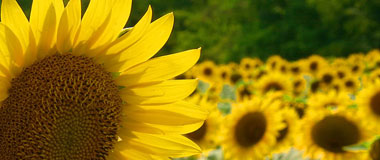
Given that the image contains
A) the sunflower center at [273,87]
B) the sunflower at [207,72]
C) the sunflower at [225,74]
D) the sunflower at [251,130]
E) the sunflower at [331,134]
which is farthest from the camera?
the sunflower at [207,72]

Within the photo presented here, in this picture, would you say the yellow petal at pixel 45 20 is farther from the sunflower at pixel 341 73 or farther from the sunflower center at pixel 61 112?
the sunflower at pixel 341 73

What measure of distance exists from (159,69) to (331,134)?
173cm

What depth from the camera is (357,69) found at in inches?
257

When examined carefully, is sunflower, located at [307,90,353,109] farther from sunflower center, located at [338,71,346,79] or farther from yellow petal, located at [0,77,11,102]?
yellow petal, located at [0,77,11,102]

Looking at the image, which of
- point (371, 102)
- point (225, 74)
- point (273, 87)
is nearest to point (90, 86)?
point (371, 102)

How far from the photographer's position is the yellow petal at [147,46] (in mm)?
1244

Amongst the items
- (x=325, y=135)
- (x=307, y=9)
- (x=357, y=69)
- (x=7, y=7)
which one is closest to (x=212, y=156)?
(x=325, y=135)

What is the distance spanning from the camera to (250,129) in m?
3.09

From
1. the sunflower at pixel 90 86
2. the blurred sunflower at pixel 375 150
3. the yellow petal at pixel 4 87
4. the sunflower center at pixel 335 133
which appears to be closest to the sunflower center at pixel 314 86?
the sunflower center at pixel 335 133

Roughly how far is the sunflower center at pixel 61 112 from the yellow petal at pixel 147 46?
0.16ft

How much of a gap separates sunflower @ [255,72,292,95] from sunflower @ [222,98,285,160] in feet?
6.94

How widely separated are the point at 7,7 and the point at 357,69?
5.99 metres

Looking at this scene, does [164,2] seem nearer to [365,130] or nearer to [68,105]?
[365,130]

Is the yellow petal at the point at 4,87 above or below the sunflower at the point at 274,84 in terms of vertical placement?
below
